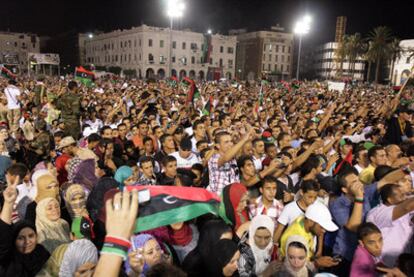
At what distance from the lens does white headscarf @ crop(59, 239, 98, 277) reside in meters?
2.65

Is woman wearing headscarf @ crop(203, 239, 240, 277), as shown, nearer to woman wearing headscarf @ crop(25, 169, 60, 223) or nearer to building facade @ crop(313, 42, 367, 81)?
woman wearing headscarf @ crop(25, 169, 60, 223)

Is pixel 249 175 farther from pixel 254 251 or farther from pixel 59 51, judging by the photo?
pixel 59 51

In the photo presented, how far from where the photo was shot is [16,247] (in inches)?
108

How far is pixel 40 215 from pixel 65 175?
2.12 metres

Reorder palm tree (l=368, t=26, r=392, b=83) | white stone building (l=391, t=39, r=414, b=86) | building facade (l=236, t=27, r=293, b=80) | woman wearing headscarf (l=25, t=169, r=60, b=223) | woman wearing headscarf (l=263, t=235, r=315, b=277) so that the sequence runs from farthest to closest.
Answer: building facade (l=236, t=27, r=293, b=80), white stone building (l=391, t=39, r=414, b=86), palm tree (l=368, t=26, r=392, b=83), woman wearing headscarf (l=25, t=169, r=60, b=223), woman wearing headscarf (l=263, t=235, r=315, b=277)

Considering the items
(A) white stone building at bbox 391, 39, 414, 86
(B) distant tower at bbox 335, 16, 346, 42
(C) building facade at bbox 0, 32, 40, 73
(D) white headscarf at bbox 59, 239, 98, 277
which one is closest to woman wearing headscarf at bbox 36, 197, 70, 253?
(D) white headscarf at bbox 59, 239, 98, 277

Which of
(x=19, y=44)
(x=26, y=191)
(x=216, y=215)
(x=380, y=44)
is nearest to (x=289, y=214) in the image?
(x=216, y=215)

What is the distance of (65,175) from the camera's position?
5395 mm

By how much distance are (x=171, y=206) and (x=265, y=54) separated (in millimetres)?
84325

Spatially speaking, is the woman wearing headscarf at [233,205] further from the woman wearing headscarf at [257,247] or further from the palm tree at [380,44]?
the palm tree at [380,44]

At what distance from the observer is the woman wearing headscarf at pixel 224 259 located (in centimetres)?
278

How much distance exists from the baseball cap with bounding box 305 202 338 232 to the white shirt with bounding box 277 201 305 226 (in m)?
0.29

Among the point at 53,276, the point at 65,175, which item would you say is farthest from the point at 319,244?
the point at 65,175

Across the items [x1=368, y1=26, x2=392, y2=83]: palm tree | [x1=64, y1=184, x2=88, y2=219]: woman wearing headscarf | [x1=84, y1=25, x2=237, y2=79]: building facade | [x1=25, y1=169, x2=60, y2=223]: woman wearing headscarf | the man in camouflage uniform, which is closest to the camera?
[x1=64, y1=184, x2=88, y2=219]: woman wearing headscarf
